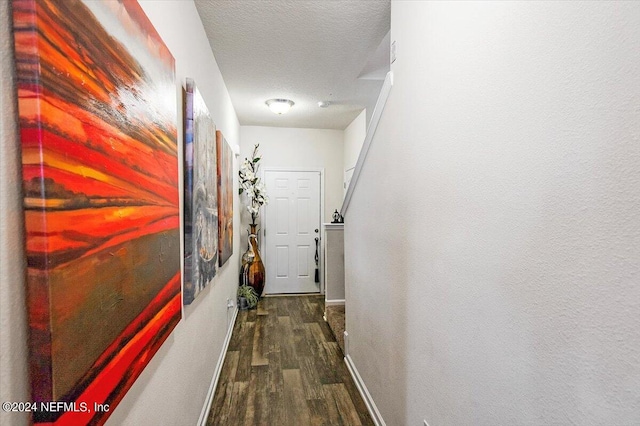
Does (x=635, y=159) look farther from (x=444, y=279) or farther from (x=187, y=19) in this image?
(x=187, y=19)

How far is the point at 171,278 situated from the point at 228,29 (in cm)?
176

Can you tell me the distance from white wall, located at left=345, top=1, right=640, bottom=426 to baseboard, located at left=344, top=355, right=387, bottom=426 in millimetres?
393

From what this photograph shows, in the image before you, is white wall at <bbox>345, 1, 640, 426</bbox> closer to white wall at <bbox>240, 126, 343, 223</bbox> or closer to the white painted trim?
the white painted trim

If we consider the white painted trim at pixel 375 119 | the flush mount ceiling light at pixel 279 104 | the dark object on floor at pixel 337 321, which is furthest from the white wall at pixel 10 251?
the flush mount ceiling light at pixel 279 104

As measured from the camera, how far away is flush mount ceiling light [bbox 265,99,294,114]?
11.6ft

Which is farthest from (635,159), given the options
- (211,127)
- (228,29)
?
(228,29)

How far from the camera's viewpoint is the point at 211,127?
1.94 meters

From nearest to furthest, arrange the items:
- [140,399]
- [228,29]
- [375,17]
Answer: [140,399]
[375,17]
[228,29]

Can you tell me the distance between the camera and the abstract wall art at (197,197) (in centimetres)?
141

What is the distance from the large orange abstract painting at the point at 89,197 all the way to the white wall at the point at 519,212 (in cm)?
100

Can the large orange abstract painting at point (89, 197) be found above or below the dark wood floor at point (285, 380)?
above

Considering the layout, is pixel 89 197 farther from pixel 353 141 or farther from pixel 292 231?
pixel 292 231

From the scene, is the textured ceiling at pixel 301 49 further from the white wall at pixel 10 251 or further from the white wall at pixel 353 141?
the white wall at pixel 10 251

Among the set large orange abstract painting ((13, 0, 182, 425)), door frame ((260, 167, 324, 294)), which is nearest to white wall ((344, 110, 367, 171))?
door frame ((260, 167, 324, 294))
